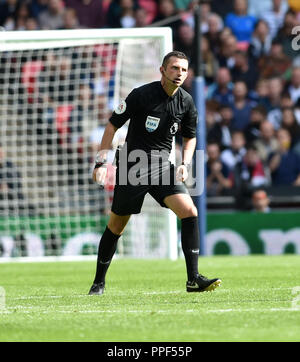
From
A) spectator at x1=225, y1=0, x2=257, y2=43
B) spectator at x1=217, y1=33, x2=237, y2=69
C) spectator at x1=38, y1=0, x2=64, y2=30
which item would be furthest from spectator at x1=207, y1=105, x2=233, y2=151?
spectator at x1=38, y1=0, x2=64, y2=30

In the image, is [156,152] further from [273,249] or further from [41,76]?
[41,76]

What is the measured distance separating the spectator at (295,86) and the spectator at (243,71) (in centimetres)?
92

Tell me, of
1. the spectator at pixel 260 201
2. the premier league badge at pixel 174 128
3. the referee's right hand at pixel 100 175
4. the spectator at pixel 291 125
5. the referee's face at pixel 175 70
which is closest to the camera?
the referee's right hand at pixel 100 175

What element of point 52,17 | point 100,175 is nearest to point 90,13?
point 52,17

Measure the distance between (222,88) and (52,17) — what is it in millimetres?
4545

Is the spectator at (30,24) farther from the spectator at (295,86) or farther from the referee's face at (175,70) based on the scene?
the referee's face at (175,70)

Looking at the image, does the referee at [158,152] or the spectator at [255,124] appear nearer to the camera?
the referee at [158,152]

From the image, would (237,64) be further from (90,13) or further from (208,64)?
(90,13)

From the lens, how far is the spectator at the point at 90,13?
19891 mm

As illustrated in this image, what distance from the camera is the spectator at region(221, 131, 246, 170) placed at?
17.0 metres

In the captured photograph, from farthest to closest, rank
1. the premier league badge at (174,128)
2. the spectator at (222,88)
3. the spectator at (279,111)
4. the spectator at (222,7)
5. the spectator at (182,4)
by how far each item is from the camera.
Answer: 1. the spectator at (182,4)
2. the spectator at (222,7)
3. the spectator at (222,88)
4. the spectator at (279,111)
5. the premier league badge at (174,128)

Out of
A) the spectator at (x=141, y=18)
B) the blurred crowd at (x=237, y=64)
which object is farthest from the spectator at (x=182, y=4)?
the spectator at (x=141, y=18)

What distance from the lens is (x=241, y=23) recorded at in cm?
1916

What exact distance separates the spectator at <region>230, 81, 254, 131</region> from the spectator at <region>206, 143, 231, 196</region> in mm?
1006
